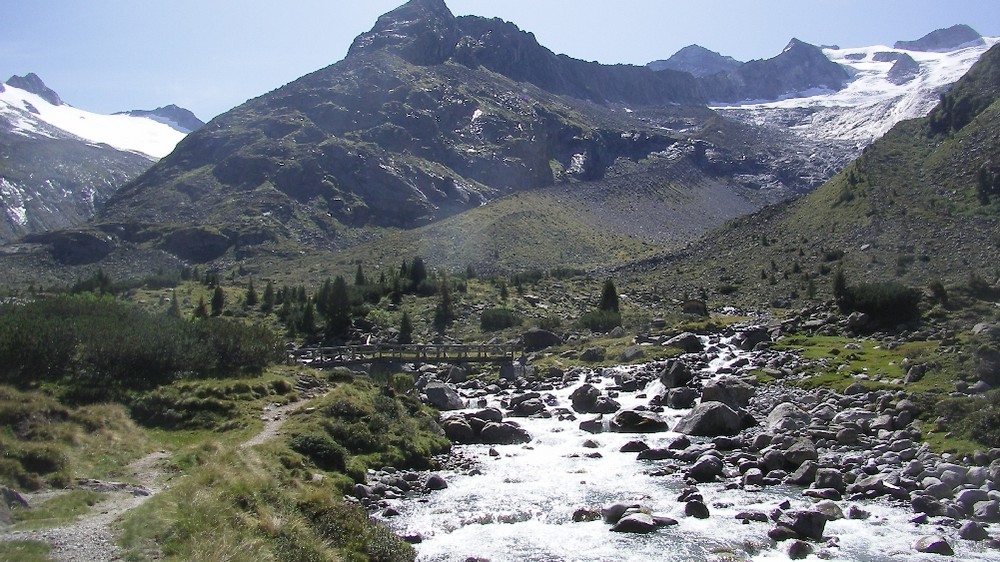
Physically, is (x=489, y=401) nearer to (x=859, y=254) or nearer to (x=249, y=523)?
(x=249, y=523)

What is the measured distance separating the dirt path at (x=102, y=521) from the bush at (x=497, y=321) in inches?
2524

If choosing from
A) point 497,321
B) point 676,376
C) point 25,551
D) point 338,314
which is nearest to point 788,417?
point 676,376

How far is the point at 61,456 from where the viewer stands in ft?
90.4

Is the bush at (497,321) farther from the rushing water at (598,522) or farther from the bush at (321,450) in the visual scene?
the bush at (321,450)

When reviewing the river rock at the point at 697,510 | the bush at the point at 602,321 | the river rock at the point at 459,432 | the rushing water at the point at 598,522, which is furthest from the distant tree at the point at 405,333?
the river rock at the point at 697,510

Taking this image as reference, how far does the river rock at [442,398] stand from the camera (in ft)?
182

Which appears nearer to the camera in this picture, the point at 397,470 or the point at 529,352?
the point at 397,470

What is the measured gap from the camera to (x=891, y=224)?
112m

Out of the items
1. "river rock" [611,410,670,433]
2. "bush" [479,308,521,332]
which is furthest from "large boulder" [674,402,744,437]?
"bush" [479,308,521,332]

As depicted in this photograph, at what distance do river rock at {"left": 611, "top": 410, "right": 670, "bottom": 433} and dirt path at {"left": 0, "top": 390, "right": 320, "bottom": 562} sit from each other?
2275 cm

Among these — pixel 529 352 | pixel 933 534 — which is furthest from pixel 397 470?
pixel 529 352

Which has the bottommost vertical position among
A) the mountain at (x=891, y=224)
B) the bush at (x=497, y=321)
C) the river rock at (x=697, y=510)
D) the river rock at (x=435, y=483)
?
the bush at (x=497, y=321)

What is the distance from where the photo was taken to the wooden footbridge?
75.8 metres

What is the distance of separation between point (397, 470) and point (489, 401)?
2388 cm
